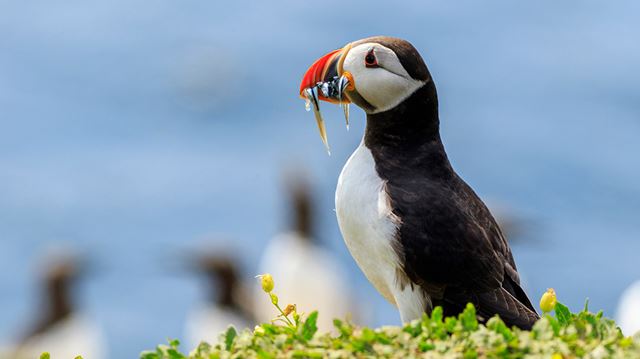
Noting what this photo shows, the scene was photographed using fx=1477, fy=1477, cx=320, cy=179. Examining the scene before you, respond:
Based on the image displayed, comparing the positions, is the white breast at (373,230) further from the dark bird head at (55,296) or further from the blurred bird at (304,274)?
the dark bird head at (55,296)

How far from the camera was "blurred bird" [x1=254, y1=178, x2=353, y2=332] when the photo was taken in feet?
63.5

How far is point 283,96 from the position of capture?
45375 millimetres

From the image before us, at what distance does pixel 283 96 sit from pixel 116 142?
6025 millimetres

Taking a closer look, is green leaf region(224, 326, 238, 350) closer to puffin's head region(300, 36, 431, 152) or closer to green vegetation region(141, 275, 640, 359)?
green vegetation region(141, 275, 640, 359)

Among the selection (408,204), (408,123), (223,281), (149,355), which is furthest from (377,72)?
(223,281)

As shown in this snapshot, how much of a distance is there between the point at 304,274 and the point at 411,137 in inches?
537

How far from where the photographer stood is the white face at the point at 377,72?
19.6 ft

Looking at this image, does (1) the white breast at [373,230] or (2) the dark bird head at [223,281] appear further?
(2) the dark bird head at [223,281]

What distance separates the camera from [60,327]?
18.2 meters

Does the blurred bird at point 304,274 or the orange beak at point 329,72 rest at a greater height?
the orange beak at point 329,72

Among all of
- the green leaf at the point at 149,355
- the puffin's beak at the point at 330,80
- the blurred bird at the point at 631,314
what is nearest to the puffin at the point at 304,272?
the blurred bird at the point at 631,314

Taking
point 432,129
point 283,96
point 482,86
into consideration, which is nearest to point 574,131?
point 482,86

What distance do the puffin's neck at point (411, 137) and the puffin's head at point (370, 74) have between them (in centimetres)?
5

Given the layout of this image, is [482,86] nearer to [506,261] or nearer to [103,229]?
[103,229]
